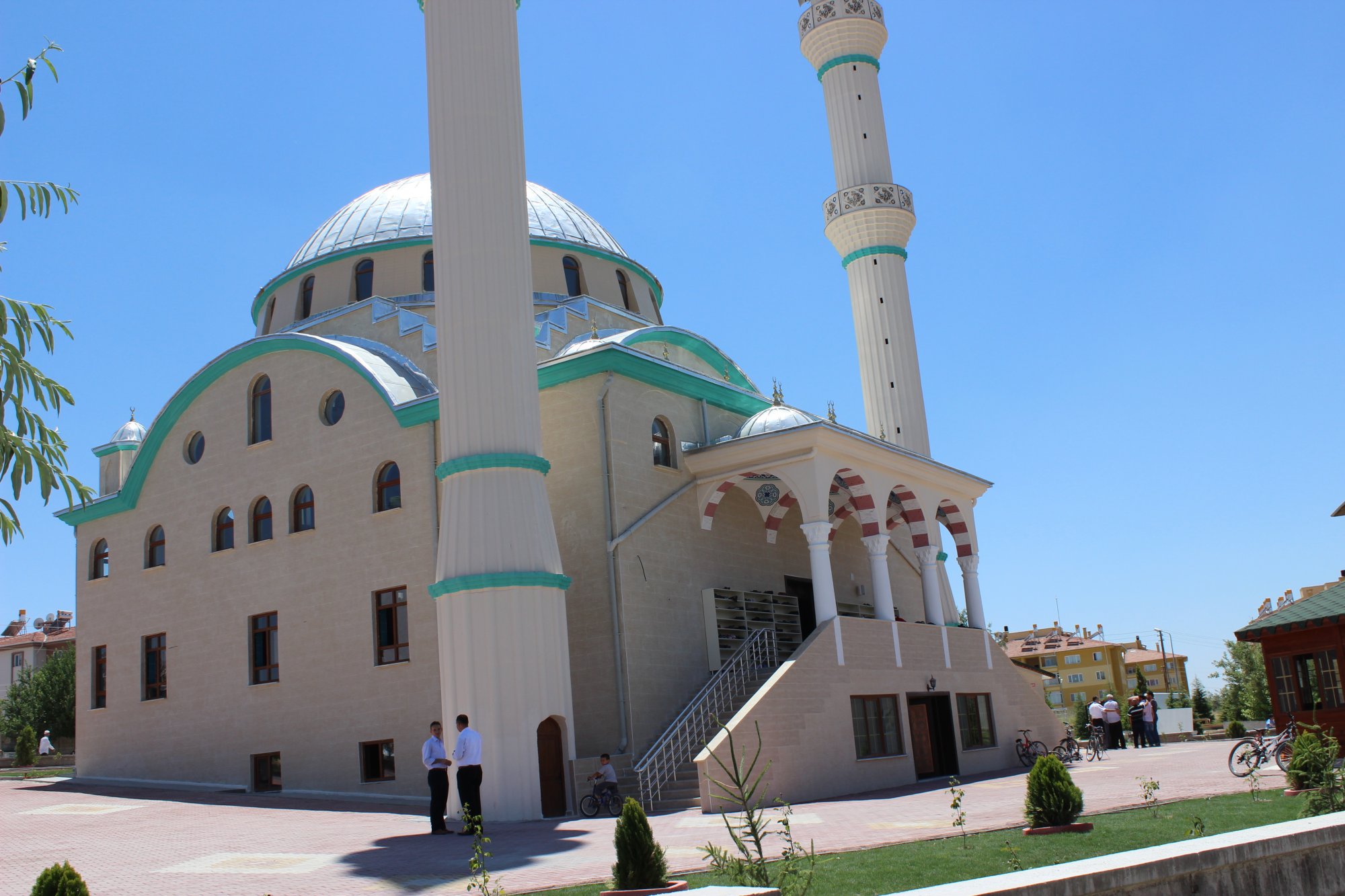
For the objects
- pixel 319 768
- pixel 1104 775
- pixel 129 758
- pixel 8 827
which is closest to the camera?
pixel 8 827

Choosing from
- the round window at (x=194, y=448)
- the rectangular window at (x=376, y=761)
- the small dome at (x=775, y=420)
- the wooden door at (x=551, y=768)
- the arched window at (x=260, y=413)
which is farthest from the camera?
the round window at (x=194, y=448)

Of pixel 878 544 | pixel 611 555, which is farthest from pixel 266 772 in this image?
pixel 878 544

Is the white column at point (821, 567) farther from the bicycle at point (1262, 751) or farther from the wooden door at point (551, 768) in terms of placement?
the bicycle at point (1262, 751)

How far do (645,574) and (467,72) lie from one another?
7.85 m

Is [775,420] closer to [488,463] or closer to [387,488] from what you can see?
[488,463]

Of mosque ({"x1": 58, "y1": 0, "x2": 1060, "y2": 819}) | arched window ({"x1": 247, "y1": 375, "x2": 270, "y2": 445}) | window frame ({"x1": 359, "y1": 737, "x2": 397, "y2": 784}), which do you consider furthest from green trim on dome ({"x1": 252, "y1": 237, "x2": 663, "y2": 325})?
window frame ({"x1": 359, "y1": 737, "x2": 397, "y2": 784})

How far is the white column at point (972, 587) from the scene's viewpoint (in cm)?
2353

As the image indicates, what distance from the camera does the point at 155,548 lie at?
886 inches

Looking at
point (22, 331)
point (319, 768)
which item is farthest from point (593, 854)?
point (319, 768)

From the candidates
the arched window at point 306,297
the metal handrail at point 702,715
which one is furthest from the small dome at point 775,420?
the arched window at point 306,297

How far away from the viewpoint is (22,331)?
589cm

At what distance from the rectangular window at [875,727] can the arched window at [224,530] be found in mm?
11274

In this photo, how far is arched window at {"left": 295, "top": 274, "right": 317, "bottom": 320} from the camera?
2562 cm

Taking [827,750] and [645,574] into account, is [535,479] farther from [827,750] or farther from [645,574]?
[827,750]
